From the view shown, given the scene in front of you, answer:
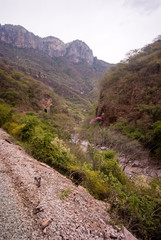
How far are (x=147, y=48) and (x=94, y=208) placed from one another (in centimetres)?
4005

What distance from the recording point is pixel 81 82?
126188 mm

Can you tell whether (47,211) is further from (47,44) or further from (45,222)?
(47,44)

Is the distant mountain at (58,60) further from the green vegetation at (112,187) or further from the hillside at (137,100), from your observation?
the green vegetation at (112,187)

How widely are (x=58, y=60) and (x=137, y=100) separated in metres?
155

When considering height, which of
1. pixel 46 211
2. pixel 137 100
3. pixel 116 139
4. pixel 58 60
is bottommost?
pixel 116 139

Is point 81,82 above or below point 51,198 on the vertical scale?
above

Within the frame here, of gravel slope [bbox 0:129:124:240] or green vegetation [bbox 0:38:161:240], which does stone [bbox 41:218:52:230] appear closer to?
gravel slope [bbox 0:129:124:240]

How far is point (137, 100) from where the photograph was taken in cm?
2205

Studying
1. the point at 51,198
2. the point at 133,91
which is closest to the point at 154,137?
the point at 133,91

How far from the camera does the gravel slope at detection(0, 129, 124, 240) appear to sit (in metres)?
2.93

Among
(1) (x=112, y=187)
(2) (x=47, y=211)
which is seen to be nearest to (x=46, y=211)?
(2) (x=47, y=211)

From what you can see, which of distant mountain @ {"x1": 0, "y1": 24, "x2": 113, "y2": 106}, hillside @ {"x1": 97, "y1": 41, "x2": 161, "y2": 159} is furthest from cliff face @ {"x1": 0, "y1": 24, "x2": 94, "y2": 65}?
hillside @ {"x1": 97, "y1": 41, "x2": 161, "y2": 159}

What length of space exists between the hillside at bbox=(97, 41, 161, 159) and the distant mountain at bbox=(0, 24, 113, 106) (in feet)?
196

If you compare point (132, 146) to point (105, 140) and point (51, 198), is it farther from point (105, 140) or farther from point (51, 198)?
point (51, 198)
